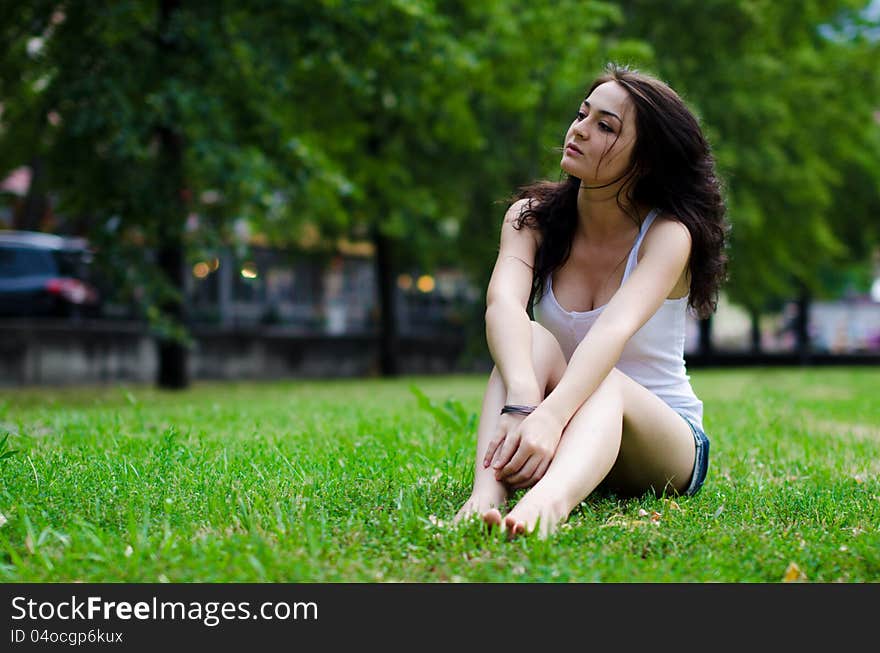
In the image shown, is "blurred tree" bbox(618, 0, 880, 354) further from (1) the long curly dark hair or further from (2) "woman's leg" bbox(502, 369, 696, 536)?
(2) "woman's leg" bbox(502, 369, 696, 536)

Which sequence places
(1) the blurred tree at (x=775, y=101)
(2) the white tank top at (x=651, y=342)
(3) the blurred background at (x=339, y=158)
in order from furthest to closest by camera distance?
(1) the blurred tree at (x=775, y=101)
(3) the blurred background at (x=339, y=158)
(2) the white tank top at (x=651, y=342)

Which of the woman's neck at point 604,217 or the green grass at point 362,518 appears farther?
the woman's neck at point 604,217

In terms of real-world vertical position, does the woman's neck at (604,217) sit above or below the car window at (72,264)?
above

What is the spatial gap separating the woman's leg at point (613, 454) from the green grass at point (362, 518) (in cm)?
8

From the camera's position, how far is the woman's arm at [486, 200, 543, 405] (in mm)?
3248

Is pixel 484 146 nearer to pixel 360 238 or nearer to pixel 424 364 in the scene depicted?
pixel 360 238

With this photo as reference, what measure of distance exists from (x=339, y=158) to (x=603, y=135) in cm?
1492

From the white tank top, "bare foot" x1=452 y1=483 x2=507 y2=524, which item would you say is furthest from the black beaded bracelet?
the white tank top

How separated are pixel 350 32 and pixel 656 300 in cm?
928

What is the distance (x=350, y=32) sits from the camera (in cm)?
1187

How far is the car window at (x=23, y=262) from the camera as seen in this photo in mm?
17891

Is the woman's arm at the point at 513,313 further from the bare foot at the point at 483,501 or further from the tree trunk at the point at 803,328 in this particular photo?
the tree trunk at the point at 803,328

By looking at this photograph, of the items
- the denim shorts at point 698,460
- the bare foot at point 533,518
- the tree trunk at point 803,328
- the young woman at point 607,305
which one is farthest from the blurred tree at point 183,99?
the tree trunk at point 803,328

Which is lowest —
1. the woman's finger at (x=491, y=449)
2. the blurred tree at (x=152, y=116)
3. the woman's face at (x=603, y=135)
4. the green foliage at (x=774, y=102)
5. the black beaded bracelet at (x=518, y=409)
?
the woman's finger at (x=491, y=449)
